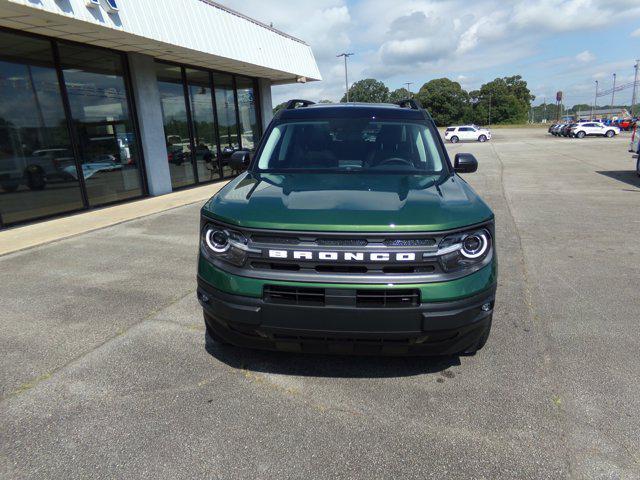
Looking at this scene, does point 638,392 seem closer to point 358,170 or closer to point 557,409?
point 557,409

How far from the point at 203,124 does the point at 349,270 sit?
12023mm

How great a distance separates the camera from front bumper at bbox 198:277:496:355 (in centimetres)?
227

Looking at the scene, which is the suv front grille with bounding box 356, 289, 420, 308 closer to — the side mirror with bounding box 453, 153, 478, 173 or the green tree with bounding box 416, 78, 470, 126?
the side mirror with bounding box 453, 153, 478, 173

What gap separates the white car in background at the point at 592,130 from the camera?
42219 millimetres

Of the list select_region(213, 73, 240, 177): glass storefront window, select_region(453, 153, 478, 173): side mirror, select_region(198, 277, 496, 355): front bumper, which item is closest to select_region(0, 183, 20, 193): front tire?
select_region(213, 73, 240, 177): glass storefront window

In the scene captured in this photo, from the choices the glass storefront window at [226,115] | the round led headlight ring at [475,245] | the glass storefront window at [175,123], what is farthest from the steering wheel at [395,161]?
the glass storefront window at [226,115]

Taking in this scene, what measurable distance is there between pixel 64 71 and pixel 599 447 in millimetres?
10393

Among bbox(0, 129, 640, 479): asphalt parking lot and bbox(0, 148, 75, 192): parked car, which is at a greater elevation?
bbox(0, 148, 75, 192): parked car

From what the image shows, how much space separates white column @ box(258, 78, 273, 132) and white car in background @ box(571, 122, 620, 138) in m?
38.8

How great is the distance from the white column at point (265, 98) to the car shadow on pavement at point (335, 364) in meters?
14.8

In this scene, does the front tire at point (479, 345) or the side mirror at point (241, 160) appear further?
the side mirror at point (241, 160)

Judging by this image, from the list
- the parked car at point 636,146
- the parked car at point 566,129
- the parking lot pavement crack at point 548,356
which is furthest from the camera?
the parked car at point 566,129

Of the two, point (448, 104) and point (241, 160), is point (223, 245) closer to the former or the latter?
point (241, 160)

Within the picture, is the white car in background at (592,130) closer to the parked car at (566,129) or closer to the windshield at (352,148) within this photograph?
the parked car at (566,129)
